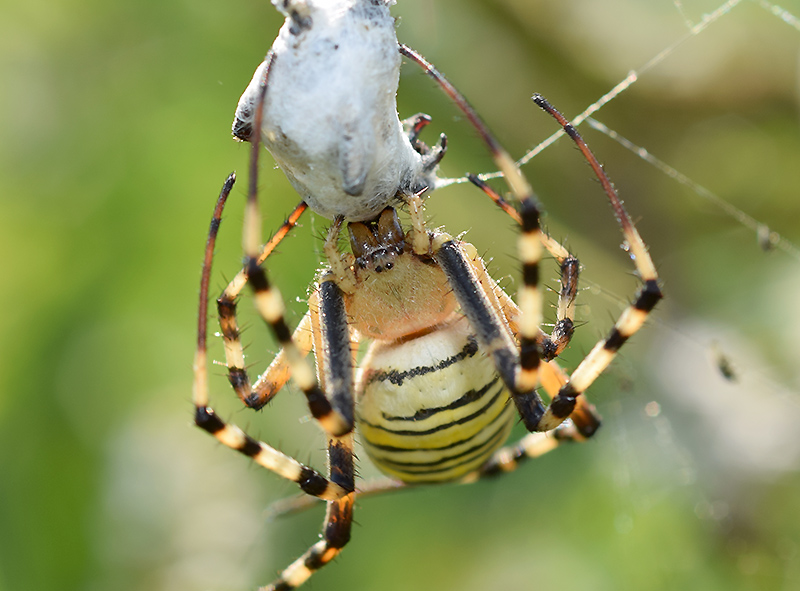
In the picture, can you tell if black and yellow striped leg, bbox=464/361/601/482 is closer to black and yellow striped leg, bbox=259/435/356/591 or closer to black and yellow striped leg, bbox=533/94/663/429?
black and yellow striped leg, bbox=533/94/663/429

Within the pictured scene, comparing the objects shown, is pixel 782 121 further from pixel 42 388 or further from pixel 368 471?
pixel 42 388

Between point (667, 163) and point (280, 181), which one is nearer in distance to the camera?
point (280, 181)

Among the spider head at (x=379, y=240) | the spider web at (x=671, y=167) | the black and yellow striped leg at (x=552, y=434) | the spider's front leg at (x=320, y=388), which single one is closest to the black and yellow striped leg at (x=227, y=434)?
the spider's front leg at (x=320, y=388)

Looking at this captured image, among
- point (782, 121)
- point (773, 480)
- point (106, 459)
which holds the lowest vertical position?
A: point (106, 459)

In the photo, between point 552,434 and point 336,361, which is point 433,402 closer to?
point 336,361

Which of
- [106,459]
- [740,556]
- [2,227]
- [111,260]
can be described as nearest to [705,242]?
[740,556]

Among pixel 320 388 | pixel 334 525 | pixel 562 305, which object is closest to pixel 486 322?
pixel 562 305

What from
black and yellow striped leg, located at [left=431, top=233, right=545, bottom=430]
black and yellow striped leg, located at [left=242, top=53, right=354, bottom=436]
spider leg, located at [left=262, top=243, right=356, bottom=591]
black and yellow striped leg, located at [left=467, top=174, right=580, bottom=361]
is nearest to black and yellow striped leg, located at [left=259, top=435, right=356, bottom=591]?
spider leg, located at [left=262, top=243, right=356, bottom=591]
